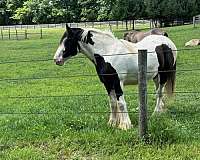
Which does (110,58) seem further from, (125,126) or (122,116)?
(125,126)

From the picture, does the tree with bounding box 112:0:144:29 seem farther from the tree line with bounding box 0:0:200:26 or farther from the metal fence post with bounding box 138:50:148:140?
the metal fence post with bounding box 138:50:148:140

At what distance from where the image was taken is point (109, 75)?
7129 mm

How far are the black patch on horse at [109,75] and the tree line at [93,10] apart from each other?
53149 millimetres

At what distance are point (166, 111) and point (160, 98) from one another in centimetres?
28

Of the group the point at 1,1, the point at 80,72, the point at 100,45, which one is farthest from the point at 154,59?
the point at 1,1

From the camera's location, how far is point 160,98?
342 inches

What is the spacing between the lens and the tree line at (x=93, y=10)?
60.5 m

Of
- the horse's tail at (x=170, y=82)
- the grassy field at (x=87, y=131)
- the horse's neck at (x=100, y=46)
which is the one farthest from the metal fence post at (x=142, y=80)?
Answer: the horse's tail at (x=170, y=82)

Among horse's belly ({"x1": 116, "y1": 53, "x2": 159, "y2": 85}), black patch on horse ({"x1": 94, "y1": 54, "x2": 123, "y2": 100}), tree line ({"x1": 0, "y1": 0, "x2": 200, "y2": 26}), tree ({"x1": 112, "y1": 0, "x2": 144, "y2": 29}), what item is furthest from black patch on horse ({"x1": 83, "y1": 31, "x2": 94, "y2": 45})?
tree ({"x1": 112, "y1": 0, "x2": 144, "y2": 29})

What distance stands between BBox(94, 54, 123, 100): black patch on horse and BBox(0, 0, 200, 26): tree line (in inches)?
2092

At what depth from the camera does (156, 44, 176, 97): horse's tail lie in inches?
320

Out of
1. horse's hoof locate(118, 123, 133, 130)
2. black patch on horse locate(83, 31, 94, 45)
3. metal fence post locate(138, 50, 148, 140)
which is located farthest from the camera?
black patch on horse locate(83, 31, 94, 45)

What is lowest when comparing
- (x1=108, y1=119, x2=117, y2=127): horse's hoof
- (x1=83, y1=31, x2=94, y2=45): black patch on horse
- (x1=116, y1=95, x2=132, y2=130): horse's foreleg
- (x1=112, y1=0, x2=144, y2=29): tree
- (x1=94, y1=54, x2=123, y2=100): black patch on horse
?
(x1=108, y1=119, x2=117, y2=127): horse's hoof

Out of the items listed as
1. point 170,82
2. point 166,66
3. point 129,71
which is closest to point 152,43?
point 166,66
